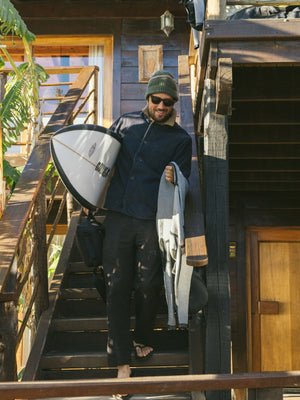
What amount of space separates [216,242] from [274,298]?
349 cm

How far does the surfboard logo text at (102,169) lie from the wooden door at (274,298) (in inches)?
133

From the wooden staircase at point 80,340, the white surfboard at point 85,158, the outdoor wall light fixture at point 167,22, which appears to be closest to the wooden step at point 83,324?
the wooden staircase at point 80,340

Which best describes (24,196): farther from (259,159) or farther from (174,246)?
(259,159)

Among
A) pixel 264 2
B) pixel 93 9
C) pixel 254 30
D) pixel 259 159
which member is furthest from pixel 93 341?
pixel 93 9

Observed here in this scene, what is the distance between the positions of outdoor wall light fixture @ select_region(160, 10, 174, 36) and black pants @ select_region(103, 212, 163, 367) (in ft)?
14.4

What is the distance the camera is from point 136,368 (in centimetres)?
338

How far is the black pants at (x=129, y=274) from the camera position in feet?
10.5

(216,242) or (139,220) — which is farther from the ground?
(139,220)

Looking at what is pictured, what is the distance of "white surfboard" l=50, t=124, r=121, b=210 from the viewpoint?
3.33 m

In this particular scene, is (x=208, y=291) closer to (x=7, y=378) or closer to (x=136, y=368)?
(x=136, y=368)

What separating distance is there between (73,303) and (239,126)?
1983mm

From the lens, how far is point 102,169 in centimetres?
343

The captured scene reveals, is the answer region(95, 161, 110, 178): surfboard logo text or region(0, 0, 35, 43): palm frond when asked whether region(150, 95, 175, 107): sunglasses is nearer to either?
region(95, 161, 110, 178): surfboard logo text

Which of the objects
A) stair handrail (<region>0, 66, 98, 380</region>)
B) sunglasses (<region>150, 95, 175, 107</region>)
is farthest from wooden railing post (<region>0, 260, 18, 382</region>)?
sunglasses (<region>150, 95, 175, 107</region>)
